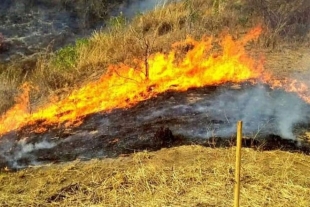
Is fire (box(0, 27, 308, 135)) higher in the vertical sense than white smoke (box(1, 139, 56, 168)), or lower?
higher

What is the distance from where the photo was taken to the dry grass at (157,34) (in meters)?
9.39

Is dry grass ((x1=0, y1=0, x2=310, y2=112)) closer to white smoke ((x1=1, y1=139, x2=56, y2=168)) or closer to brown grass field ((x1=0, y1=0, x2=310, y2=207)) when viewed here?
brown grass field ((x1=0, y1=0, x2=310, y2=207))

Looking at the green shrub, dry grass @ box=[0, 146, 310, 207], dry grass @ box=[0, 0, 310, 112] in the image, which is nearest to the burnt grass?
dry grass @ box=[0, 146, 310, 207]

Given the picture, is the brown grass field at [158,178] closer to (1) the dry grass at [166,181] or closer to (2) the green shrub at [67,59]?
(1) the dry grass at [166,181]

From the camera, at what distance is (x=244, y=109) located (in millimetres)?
7973

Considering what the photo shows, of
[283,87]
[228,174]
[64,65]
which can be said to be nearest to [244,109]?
[283,87]

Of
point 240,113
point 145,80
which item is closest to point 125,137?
point 145,80

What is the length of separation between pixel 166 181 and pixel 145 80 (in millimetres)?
3517

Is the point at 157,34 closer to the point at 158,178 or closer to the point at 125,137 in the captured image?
the point at 125,137

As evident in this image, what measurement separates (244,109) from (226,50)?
2453 mm

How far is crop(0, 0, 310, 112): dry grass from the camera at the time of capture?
9.39 m

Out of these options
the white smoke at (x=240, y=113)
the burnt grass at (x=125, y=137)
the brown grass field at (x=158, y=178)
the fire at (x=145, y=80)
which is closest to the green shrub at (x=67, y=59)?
the brown grass field at (x=158, y=178)

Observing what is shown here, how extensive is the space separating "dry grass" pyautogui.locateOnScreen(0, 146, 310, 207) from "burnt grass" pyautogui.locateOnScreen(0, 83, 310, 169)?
0.36 meters

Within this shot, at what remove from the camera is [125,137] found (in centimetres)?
723
